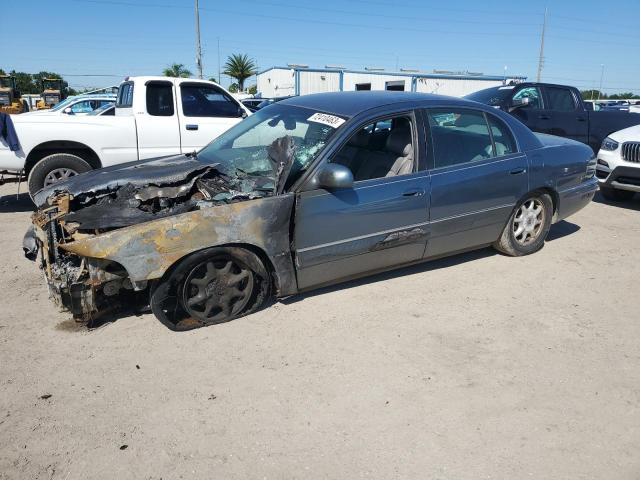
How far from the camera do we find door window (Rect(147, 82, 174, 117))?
7344 mm

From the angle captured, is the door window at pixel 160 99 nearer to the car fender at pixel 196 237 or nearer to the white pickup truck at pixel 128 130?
the white pickup truck at pixel 128 130

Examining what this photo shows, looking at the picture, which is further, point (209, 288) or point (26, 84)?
point (26, 84)

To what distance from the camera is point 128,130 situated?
23.1ft

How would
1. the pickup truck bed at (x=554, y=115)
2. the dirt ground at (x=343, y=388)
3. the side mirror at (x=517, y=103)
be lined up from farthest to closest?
the pickup truck bed at (x=554, y=115), the side mirror at (x=517, y=103), the dirt ground at (x=343, y=388)

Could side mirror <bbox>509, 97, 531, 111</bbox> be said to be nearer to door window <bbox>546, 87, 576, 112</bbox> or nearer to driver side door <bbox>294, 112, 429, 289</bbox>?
door window <bbox>546, 87, 576, 112</bbox>

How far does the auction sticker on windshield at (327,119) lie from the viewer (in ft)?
13.0

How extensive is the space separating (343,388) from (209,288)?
4.06 feet

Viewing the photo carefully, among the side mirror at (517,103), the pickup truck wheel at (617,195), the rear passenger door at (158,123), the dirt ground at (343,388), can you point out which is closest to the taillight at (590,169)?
the dirt ground at (343,388)

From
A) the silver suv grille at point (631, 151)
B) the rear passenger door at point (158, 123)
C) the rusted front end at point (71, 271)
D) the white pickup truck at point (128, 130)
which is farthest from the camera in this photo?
the silver suv grille at point (631, 151)

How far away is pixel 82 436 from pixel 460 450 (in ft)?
6.46

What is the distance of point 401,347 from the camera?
350 cm

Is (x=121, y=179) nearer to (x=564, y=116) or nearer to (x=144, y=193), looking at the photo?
(x=144, y=193)

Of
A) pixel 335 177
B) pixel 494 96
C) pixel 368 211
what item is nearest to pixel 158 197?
pixel 335 177

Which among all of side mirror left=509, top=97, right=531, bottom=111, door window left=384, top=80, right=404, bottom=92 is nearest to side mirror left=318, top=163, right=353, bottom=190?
side mirror left=509, top=97, right=531, bottom=111
